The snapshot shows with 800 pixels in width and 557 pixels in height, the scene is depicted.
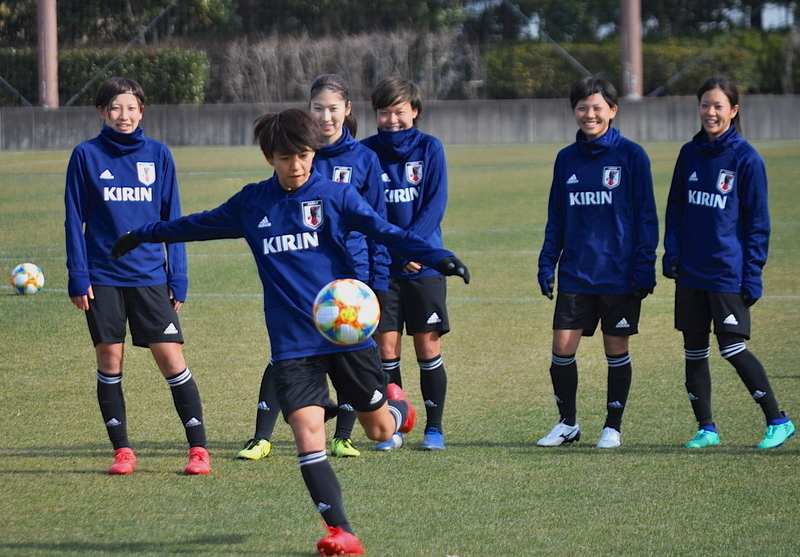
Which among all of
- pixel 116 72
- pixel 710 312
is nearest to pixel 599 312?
pixel 710 312

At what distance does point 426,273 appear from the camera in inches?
235

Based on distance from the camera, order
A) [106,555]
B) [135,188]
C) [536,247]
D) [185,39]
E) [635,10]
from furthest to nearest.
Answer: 1. [185,39]
2. [635,10]
3. [536,247]
4. [135,188]
5. [106,555]

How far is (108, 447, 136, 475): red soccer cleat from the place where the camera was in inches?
214

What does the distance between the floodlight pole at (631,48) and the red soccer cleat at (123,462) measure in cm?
2408

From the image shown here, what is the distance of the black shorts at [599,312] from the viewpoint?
5844 millimetres

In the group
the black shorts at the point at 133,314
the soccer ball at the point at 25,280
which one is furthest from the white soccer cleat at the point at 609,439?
the soccer ball at the point at 25,280

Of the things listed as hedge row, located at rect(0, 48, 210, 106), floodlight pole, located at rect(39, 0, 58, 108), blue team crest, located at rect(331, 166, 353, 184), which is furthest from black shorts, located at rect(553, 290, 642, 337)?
hedge row, located at rect(0, 48, 210, 106)

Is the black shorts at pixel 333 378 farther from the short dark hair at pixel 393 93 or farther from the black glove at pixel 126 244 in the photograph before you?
the short dark hair at pixel 393 93

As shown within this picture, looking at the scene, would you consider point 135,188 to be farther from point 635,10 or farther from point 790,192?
point 635,10

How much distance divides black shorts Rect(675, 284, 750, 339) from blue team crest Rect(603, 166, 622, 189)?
0.67 m

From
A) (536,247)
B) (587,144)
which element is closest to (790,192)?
(536,247)

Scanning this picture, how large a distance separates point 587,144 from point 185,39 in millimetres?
27625

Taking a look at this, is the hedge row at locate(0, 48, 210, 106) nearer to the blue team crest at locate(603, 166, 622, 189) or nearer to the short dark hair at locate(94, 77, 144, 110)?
the short dark hair at locate(94, 77, 144, 110)

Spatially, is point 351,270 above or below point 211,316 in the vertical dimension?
above
